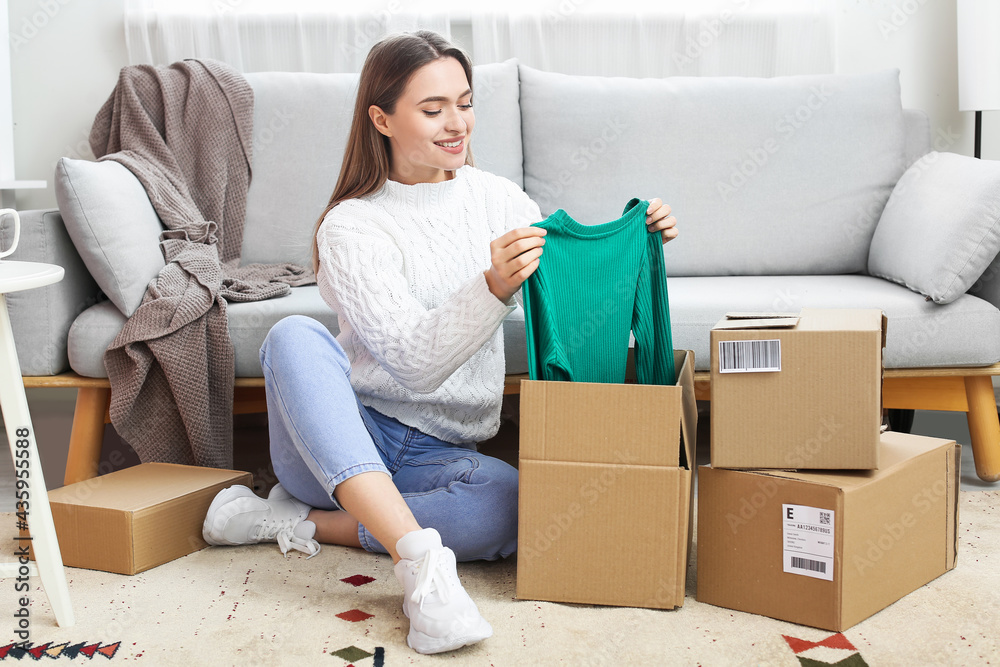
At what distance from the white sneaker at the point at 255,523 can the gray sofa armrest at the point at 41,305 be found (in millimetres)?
528

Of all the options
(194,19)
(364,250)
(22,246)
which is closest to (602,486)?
(364,250)

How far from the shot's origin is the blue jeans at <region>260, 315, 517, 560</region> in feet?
3.80

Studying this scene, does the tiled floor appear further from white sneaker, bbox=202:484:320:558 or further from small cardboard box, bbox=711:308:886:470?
small cardboard box, bbox=711:308:886:470

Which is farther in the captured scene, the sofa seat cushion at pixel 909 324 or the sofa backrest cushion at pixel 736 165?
the sofa backrest cushion at pixel 736 165

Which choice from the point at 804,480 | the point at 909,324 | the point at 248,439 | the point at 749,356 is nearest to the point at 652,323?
the point at 749,356

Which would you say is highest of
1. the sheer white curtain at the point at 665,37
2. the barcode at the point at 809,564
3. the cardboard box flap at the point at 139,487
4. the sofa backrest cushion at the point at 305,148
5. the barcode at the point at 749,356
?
the sheer white curtain at the point at 665,37

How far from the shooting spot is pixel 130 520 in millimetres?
1282

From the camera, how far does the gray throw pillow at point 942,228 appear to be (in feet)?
5.32

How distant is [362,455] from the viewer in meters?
1.15

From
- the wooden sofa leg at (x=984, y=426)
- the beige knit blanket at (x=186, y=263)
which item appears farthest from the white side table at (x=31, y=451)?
the wooden sofa leg at (x=984, y=426)

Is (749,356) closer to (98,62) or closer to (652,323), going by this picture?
(652,323)

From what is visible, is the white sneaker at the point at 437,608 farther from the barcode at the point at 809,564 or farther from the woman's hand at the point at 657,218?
the woman's hand at the point at 657,218

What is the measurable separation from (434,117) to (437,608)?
73 cm

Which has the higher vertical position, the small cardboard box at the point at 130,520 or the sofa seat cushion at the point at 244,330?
the sofa seat cushion at the point at 244,330
